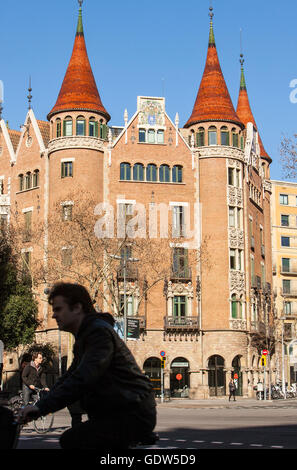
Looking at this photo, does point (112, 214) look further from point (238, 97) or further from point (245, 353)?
point (238, 97)

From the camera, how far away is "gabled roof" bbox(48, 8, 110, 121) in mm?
51938

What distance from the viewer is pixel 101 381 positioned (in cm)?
464

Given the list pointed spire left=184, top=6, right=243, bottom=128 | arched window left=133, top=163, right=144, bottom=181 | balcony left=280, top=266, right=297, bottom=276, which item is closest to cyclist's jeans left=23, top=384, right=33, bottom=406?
arched window left=133, top=163, right=144, bottom=181

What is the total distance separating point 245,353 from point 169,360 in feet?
18.3

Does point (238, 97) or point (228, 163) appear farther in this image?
point (238, 97)

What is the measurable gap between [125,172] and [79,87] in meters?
7.06

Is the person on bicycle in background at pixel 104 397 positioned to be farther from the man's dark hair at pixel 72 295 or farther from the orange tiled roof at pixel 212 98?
the orange tiled roof at pixel 212 98

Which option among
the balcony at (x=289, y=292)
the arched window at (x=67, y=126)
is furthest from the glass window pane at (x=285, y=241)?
the arched window at (x=67, y=126)

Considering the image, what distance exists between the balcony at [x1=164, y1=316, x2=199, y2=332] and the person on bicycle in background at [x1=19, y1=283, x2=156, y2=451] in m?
44.9

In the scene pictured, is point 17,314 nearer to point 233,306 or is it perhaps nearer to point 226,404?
point 233,306

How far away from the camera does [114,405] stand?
4.61 m

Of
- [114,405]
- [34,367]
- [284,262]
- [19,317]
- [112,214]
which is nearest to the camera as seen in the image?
[114,405]
